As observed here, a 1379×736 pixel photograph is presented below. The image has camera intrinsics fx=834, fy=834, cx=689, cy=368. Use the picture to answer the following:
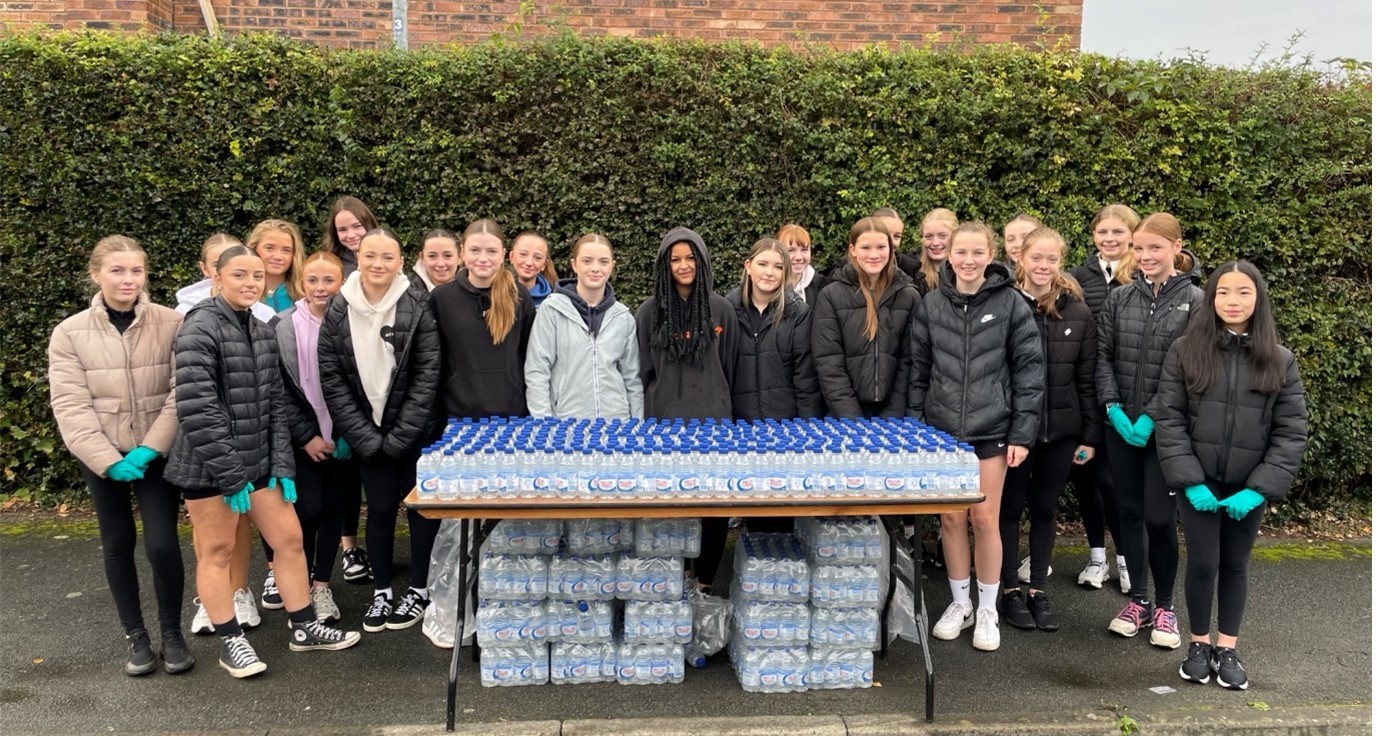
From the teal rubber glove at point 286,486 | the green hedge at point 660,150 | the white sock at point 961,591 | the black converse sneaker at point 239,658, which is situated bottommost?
the black converse sneaker at point 239,658

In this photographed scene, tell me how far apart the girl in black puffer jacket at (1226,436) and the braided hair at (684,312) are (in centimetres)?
214

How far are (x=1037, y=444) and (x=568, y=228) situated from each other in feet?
10.8

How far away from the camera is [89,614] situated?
14.9ft

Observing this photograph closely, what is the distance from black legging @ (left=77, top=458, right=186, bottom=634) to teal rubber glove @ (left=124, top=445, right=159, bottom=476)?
0.08 meters

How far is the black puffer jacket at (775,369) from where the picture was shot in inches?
175

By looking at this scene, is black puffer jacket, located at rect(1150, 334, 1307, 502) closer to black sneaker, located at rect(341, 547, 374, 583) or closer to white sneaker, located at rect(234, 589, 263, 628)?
black sneaker, located at rect(341, 547, 374, 583)

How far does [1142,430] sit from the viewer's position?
4027 mm

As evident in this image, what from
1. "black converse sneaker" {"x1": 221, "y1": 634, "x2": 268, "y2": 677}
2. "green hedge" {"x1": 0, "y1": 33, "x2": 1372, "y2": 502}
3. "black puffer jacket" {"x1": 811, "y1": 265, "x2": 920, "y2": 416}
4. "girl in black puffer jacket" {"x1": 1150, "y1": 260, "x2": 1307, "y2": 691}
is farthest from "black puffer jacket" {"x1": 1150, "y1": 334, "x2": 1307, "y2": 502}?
"black converse sneaker" {"x1": 221, "y1": 634, "x2": 268, "y2": 677}

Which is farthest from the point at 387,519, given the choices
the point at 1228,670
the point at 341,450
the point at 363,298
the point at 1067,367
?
the point at 1228,670

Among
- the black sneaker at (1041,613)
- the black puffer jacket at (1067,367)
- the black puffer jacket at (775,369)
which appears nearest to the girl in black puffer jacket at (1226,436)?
the black puffer jacket at (1067,367)

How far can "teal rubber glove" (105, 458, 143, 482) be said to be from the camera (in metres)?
3.52

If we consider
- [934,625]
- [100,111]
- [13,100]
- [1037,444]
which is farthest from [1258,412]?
[13,100]

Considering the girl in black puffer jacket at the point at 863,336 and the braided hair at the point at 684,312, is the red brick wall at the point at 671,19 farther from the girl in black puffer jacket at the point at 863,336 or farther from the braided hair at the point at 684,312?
the braided hair at the point at 684,312

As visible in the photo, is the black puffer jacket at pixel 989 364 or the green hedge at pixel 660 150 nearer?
the black puffer jacket at pixel 989 364
